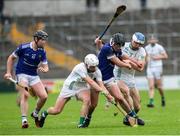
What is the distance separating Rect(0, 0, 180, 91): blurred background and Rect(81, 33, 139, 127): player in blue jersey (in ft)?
69.6

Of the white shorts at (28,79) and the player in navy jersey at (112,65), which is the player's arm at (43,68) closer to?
the white shorts at (28,79)

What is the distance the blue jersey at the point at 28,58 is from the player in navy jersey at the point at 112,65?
1463 millimetres

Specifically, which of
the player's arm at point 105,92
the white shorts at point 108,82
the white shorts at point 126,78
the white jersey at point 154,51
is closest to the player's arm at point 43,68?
the white shorts at point 108,82

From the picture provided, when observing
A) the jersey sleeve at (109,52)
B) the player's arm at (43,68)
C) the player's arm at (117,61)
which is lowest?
the player's arm at (43,68)

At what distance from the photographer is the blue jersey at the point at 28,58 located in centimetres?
1895

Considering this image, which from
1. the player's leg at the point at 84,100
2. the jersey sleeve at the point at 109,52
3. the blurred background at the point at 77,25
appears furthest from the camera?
the blurred background at the point at 77,25

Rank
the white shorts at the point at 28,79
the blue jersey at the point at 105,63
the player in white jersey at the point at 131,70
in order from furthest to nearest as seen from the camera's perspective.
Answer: the player in white jersey at the point at 131,70 → the white shorts at the point at 28,79 → the blue jersey at the point at 105,63

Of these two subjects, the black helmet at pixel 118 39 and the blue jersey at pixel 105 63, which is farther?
the blue jersey at pixel 105 63

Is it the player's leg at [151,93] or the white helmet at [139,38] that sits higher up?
the white helmet at [139,38]

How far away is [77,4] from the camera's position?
4944 centimetres

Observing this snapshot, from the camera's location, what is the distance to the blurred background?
42000mm

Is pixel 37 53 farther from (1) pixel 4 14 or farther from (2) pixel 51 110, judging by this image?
(1) pixel 4 14

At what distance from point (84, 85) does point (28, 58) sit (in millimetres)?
1579

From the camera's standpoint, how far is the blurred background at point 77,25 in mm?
42000
